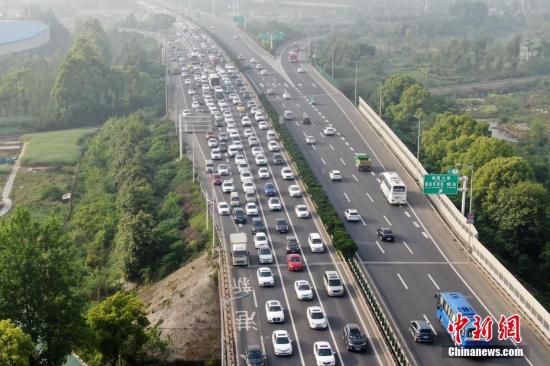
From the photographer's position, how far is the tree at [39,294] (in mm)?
47406

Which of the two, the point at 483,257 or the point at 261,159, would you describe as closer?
the point at 483,257

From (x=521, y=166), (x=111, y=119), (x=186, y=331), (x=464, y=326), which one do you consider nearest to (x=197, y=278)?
(x=186, y=331)

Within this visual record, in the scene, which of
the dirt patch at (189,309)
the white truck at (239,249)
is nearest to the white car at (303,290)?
the dirt patch at (189,309)

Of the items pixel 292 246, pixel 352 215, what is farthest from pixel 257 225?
pixel 352 215

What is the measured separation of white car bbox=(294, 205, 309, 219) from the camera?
6956 cm

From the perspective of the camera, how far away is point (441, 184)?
211 ft

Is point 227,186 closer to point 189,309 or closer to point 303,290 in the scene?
point 189,309

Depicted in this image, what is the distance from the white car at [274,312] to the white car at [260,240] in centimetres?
1049

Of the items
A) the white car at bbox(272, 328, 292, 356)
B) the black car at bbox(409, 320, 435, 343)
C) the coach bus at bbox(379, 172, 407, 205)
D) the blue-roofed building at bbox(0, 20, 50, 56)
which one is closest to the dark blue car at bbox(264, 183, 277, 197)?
the coach bus at bbox(379, 172, 407, 205)

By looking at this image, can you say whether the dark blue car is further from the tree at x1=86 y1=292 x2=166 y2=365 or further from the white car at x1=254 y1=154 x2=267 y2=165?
the tree at x1=86 y1=292 x2=166 y2=365

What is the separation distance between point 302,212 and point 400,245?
31.2 feet

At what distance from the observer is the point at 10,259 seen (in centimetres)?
4812

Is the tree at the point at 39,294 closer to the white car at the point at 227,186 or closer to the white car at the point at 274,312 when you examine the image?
the white car at the point at 274,312

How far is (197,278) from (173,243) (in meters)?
9.07
